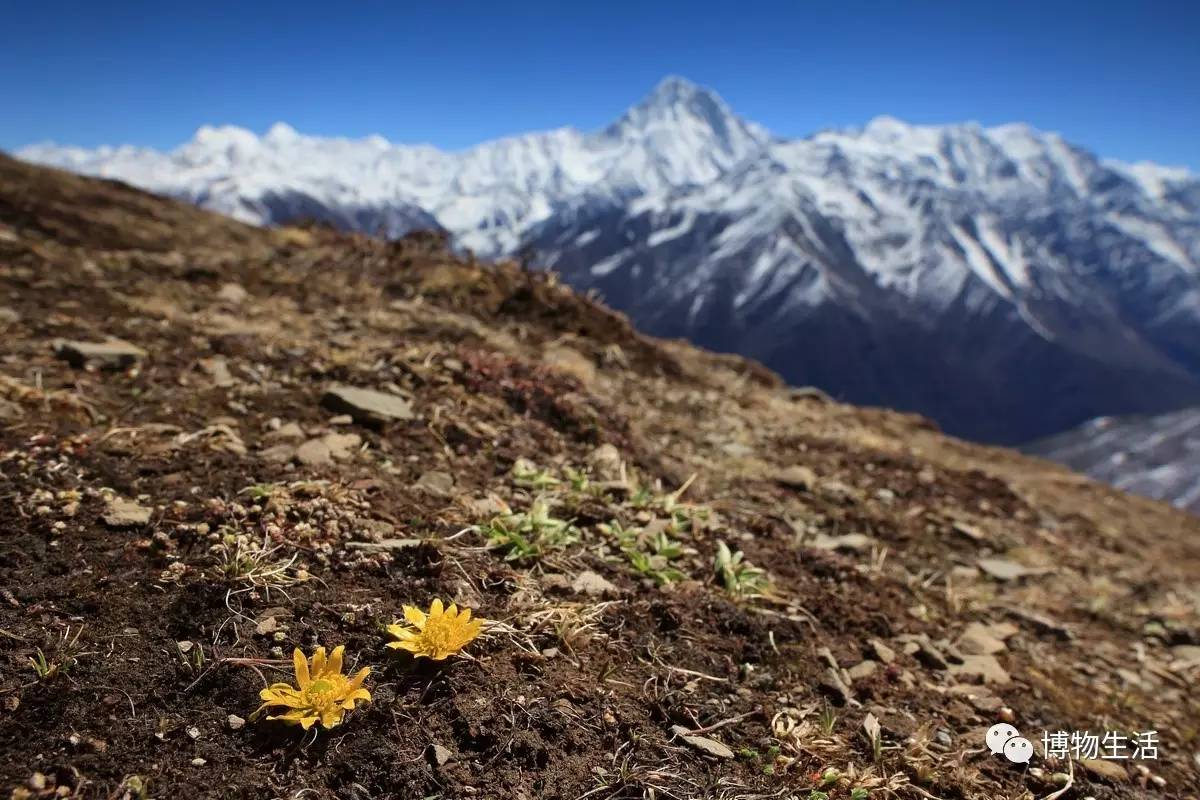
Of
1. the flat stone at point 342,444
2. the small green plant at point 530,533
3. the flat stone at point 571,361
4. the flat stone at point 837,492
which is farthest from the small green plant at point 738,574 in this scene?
the flat stone at point 571,361

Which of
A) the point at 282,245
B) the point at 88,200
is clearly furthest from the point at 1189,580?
the point at 88,200

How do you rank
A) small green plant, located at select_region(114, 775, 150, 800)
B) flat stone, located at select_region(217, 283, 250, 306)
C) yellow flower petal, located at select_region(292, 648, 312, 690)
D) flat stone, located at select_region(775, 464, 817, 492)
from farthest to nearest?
flat stone, located at select_region(217, 283, 250, 306)
flat stone, located at select_region(775, 464, 817, 492)
yellow flower petal, located at select_region(292, 648, 312, 690)
small green plant, located at select_region(114, 775, 150, 800)

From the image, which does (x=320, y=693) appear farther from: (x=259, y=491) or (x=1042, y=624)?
(x=1042, y=624)

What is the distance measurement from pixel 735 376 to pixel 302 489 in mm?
9348

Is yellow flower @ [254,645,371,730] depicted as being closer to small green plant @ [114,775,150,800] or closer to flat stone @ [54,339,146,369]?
small green plant @ [114,775,150,800]

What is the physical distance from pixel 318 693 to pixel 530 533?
1.74m

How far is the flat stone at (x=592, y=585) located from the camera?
384 cm

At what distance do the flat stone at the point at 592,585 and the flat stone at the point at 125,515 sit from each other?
2.30m

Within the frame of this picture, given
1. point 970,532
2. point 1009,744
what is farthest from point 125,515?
point 970,532

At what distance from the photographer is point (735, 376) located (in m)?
12.3

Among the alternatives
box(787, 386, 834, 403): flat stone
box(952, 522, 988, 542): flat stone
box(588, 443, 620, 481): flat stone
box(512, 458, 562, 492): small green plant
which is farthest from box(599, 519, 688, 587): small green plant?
box(787, 386, 834, 403): flat stone

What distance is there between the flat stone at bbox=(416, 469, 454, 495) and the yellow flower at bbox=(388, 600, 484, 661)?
1488mm

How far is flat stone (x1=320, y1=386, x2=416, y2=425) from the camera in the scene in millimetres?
5301

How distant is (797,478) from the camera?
23.4ft
